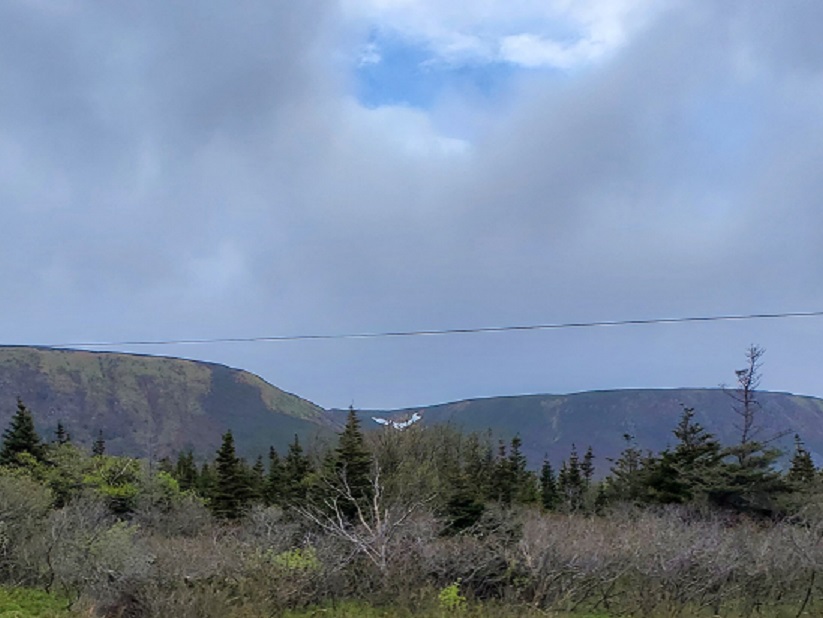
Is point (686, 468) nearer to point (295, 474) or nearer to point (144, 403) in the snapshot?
point (295, 474)

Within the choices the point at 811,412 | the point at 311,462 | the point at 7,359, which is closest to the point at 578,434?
the point at 811,412

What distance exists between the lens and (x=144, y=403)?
512 feet

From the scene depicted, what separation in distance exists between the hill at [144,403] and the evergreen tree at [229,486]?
105 metres

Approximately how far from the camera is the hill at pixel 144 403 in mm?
146500

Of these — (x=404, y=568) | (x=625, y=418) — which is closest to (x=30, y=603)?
(x=404, y=568)

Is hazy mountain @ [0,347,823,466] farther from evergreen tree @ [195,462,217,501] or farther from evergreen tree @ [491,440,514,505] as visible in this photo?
evergreen tree @ [491,440,514,505]

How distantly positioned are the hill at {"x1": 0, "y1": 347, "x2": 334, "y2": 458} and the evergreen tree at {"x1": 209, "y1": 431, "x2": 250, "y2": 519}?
104622 millimetres

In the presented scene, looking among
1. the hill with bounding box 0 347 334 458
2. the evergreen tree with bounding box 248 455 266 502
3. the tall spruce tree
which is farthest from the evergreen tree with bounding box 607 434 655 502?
the hill with bounding box 0 347 334 458

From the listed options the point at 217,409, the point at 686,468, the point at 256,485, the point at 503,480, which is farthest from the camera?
the point at 217,409

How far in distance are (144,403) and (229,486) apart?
129626 mm

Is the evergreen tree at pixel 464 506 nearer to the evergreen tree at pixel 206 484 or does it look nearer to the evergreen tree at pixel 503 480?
the evergreen tree at pixel 503 480

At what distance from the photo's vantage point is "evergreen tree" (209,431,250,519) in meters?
35.6

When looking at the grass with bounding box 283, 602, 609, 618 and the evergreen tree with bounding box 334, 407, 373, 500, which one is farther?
the evergreen tree with bounding box 334, 407, 373, 500

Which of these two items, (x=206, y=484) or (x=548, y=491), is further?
(x=548, y=491)
